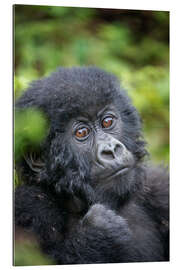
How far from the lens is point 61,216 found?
4.04 meters

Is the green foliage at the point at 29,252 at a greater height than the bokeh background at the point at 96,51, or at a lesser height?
lesser

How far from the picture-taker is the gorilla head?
12.9 feet

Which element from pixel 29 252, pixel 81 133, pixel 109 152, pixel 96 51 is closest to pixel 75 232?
pixel 29 252

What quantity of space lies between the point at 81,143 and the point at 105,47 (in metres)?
1.56

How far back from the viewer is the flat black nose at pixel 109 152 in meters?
3.86

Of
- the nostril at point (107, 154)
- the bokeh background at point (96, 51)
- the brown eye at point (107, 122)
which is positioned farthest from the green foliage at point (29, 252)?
the brown eye at point (107, 122)

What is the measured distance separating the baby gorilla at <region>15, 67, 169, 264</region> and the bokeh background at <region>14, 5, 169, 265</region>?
0.52ft

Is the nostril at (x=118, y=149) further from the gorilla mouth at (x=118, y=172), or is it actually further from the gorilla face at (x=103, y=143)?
the gorilla mouth at (x=118, y=172)

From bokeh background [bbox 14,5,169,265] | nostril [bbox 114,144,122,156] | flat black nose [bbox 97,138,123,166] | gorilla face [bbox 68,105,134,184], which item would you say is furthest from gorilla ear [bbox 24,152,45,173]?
nostril [bbox 114,144,122,156]

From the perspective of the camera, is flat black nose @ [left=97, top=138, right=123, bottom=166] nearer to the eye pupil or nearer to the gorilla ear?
the eye pupil

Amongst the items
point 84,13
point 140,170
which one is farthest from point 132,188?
point 84,13

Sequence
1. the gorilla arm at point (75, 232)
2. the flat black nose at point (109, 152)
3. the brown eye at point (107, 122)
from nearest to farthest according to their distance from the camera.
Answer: the gorilla arm at point (75, 232) → the flat black nose at point (109, 152) → the brown eye at point (107, 122)

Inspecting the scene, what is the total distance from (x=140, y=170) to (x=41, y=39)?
1711 millimetres

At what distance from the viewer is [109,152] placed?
3887 mm
